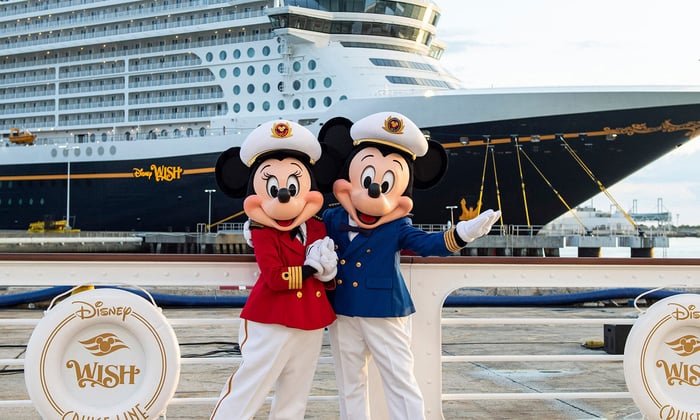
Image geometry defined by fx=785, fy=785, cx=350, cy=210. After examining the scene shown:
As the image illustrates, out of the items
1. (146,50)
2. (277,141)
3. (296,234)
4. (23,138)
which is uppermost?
(146,50)

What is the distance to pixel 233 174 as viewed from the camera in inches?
133

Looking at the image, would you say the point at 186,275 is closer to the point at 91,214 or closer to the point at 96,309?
the point at 96,309

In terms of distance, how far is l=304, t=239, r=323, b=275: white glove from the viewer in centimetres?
293

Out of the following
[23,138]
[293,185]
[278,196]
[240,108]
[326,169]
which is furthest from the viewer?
[23,138]

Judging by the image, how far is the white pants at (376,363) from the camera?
2967 millimetres

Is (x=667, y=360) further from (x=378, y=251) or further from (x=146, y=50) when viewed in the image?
(x=146, y=50)

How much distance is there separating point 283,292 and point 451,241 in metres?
0.67

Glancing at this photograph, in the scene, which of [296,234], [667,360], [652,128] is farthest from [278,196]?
[652,128]

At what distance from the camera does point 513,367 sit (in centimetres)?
516

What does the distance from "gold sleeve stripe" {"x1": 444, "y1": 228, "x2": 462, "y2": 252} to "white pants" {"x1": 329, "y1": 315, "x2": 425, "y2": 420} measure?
1.09 ft

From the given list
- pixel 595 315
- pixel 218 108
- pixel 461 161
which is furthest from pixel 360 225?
pixel 218 108

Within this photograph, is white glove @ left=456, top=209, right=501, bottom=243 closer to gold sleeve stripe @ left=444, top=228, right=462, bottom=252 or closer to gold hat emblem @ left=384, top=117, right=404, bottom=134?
gold sleeve stripe @ left=444, top=228, right=462, bottom=252

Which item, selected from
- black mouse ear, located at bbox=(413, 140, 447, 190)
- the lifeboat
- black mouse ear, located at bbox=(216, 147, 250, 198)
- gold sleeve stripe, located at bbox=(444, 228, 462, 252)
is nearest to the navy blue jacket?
gold sleeve stripe, located at bbox=(444, 228, 462, 252)

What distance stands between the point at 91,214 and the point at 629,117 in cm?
1540
